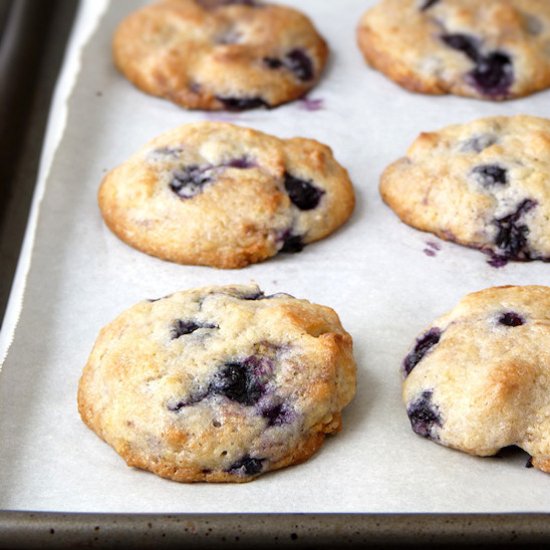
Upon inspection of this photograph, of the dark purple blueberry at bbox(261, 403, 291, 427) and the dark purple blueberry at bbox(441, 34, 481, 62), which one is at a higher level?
the dark purple blueberry at bbox(441, 34, 481, 62)

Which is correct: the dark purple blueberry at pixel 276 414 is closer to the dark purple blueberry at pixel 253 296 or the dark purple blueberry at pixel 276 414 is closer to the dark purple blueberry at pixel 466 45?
the dark purple blueberry at pixel 253 296

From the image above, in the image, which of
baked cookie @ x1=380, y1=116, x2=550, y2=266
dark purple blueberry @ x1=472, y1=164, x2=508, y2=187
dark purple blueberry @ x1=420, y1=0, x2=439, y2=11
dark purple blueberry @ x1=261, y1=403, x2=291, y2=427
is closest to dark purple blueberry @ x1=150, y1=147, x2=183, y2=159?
baked cookie @ x1=380, y1=116, x2=550, y2=266

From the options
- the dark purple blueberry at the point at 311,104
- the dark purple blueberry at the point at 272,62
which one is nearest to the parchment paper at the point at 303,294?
the dark purple blueberry at the point at 311,104

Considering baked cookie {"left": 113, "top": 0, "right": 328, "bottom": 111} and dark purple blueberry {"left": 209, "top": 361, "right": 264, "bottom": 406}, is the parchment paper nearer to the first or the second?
baked cookie {"left": 113, "top": 0, "right": 328, "bottom": 111}

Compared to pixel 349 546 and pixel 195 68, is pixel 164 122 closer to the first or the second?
pixel 195 68

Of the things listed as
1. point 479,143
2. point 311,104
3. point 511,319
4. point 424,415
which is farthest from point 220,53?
point 424,415
